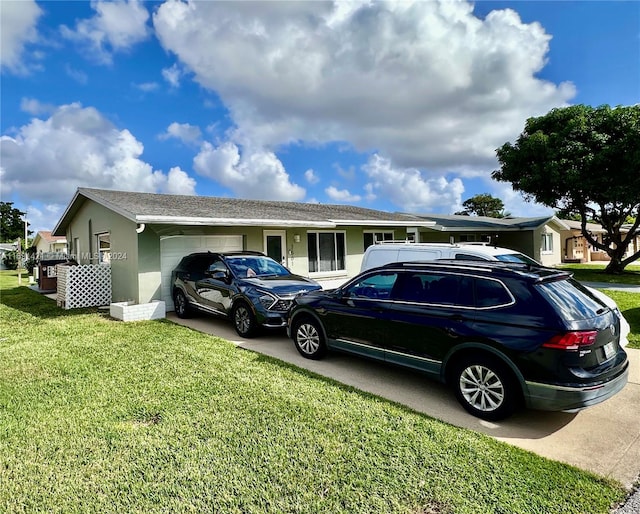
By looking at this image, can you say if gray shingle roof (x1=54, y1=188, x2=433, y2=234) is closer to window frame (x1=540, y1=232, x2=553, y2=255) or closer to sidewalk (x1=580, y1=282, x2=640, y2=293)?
sidewalk (x1=580, y1=282, x2=640, y2=293)

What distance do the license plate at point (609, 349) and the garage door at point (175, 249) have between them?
1030 cm

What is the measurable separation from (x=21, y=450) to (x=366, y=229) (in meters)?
13.9

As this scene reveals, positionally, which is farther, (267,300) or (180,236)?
(180,236)

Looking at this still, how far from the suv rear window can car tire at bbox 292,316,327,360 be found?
3403mm

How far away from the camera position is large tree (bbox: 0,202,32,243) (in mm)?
66875

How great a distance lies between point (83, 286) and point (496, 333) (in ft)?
40.2

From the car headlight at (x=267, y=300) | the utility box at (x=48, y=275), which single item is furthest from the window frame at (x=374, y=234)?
the utility box at (x=48, y=275)

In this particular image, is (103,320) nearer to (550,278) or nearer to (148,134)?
(550,278)

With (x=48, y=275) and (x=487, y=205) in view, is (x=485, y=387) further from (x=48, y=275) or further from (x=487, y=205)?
(x=487, y=205)

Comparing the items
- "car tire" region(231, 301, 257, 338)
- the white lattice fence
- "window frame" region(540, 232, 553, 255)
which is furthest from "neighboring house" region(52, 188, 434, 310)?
"window frame" region(540, 232, 553, 255)

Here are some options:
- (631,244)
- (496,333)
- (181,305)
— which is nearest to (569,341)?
(496,333)

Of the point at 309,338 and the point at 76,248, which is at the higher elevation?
the point at 76,248

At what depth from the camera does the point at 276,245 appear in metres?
13.3

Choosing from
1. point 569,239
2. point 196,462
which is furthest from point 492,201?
point 196,462
